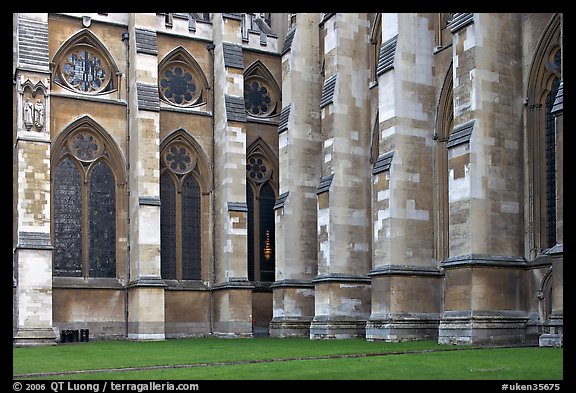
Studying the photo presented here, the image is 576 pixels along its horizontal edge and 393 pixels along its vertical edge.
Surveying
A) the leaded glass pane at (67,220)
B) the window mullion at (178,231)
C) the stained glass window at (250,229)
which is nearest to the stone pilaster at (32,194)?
the leaded glass pane at (67,220)

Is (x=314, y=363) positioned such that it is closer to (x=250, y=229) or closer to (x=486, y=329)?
(x=486, y=329)

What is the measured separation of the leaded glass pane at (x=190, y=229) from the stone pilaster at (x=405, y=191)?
36.7 feet

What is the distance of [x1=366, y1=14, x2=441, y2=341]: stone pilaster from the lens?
26047 millimetres

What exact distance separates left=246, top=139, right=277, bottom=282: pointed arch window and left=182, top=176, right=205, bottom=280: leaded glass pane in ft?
8.33

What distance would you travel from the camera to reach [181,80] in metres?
36.9

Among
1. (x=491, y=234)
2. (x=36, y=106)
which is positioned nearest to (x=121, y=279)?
(x=36, y=106)

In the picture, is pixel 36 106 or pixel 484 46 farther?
pixel 36 106

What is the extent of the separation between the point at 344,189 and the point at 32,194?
1216 cm

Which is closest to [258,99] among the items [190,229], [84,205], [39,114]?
[190,229]

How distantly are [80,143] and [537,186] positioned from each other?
64.8 ft

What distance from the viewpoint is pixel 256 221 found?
3756 cm

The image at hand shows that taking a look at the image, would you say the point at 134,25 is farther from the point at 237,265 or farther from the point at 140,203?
the point at 237,265
